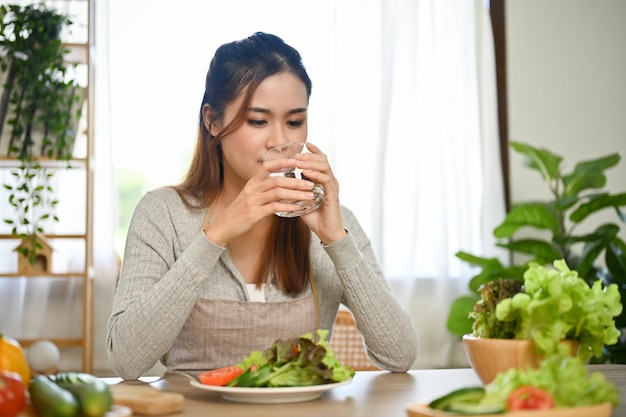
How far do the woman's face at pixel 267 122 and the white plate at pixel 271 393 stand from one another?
728mm

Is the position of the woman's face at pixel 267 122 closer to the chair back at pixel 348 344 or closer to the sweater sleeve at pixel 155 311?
the sweater sleeve at pixel 155 311

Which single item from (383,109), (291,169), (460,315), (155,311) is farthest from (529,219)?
Result: (155,311)

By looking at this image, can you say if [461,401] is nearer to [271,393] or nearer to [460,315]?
[271,393]

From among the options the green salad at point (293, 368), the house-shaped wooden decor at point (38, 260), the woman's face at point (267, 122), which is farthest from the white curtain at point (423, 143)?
the green salad at point (293, 368)

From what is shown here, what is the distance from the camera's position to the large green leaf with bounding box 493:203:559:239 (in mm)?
3783

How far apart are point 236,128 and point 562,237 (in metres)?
2.31

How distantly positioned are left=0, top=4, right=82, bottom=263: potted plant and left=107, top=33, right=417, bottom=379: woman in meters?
1.58

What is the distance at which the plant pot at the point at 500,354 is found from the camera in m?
1.24

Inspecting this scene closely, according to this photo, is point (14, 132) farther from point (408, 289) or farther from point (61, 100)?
point (408, 289)

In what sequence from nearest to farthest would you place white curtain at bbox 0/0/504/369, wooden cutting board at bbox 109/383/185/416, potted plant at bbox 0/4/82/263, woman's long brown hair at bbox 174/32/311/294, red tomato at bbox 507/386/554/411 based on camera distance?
red tomato at bbox 507/386/554/411 → wooden cutting board at bbox 109/383/185/416 → woman's long brown hair at bbox 174/32/311/294 → potted plant at bbox 0/4/82/263 → white curtain at bbox 0/0/504/369

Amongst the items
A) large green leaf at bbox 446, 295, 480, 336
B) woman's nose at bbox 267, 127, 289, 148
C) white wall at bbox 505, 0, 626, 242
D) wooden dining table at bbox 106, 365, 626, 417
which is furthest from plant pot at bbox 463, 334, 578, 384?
white wall at bbox 505, 0, 626, 242

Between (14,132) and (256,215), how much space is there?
214cm

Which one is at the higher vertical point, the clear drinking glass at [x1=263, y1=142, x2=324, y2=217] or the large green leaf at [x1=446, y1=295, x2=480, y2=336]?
the clear drinking glass at [x1=263, y1=142, x2=324, y2=217]

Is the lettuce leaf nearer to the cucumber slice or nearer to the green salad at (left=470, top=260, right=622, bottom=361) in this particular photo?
the green salad at (left=470, top=260, right=622, bottom=361)
